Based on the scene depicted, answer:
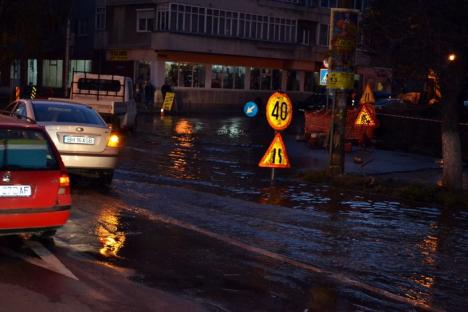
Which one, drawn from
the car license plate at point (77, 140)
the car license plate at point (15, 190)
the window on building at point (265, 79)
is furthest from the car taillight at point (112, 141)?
the window on building at point (265, 79)

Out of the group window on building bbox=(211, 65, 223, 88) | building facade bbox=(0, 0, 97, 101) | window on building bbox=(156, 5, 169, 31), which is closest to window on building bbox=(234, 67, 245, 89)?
window on building bbox=(211, 65, 223, 88)

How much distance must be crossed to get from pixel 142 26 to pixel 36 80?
1458 cm

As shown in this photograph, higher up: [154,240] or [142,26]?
[142,26]

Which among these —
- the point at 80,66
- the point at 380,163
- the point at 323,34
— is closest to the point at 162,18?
the point at 80,66

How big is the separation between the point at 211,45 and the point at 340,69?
3622cm

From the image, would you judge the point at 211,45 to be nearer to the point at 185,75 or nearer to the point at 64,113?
the point at 185,75

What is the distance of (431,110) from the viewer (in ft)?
81.1

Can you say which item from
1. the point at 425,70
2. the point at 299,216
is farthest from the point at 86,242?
the point at 425,70

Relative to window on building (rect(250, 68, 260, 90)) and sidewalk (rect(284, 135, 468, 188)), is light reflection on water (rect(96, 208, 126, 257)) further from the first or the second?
window on building (rect(250, 68, 260, 90))

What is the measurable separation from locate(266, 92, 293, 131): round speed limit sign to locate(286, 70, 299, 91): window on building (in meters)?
45.4

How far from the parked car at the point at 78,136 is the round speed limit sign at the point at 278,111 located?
11.9 feet

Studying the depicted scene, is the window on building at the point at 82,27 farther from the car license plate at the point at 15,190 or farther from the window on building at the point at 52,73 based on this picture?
the car license plate at the point at 15,190

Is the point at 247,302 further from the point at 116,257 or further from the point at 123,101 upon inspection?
the point at 123,101

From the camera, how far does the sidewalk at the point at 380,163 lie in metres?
17.6
